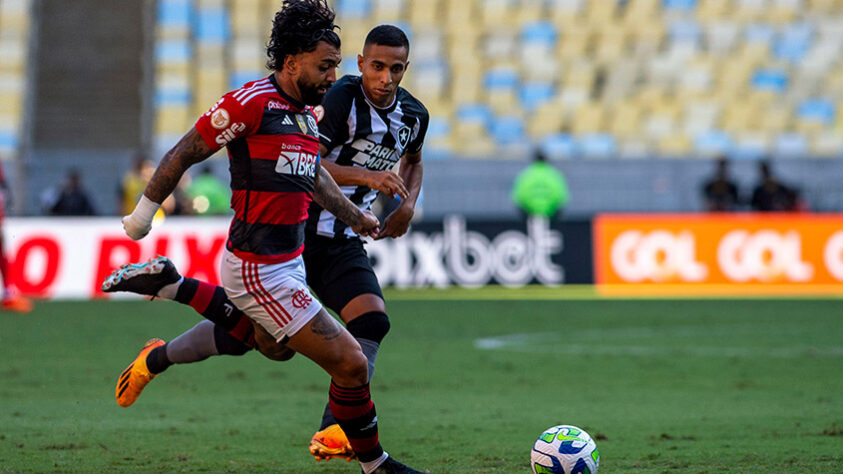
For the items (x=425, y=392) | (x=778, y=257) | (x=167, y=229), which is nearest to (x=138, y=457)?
(x=425, y=392)

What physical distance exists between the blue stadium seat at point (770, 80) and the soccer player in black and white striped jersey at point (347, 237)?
22.5m

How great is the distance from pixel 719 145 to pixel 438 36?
270 inches

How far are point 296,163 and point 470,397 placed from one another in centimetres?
378

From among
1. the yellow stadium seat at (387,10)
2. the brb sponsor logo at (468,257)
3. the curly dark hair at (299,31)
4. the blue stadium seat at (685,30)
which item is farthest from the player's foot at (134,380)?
the blue stadium seat at (685,30)

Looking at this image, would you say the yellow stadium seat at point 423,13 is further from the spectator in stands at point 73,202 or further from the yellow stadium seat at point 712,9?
the spectator in stands at point 73,202

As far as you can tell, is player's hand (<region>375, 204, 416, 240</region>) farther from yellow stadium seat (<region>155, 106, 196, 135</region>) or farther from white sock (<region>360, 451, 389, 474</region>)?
yellow stadium seat (<region>155, 106, 196, 135</region>)

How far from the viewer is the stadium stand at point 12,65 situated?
82.7 feet

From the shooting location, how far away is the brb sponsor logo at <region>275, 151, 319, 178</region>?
5.00 meters

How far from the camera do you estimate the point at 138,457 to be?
233 inches

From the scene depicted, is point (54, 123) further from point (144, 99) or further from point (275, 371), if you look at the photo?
point (275, 371)

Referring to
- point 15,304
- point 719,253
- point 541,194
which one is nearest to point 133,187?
point 15,304

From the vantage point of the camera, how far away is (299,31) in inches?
198

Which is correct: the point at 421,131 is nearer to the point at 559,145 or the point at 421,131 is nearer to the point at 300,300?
the point at 300,300

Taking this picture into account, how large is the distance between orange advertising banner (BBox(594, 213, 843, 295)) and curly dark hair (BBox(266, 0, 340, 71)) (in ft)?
48.1
